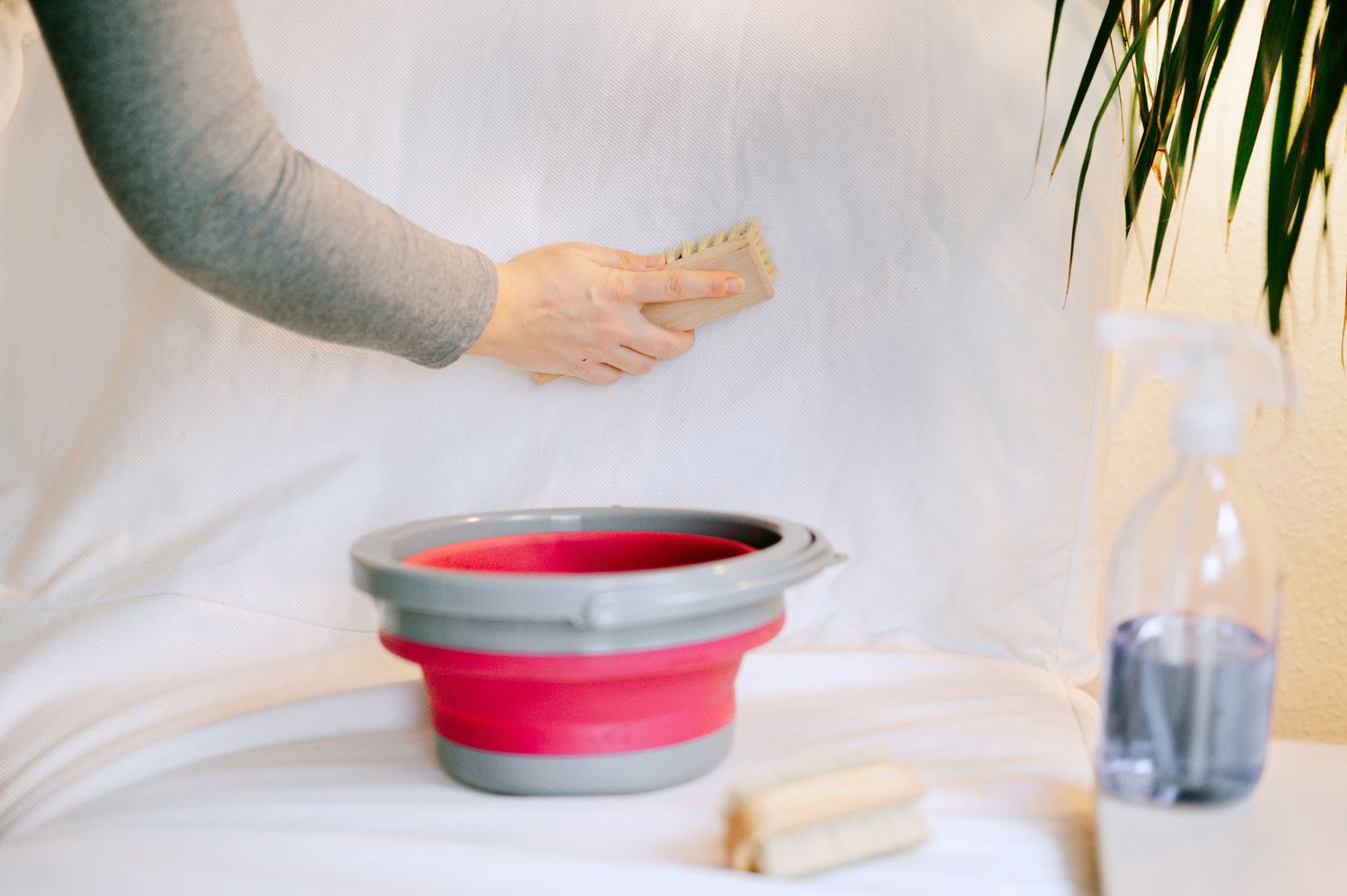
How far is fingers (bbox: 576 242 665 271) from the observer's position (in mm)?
1035

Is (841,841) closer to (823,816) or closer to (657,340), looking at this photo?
(823,816)

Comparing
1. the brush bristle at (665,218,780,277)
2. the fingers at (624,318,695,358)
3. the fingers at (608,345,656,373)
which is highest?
the brush bristle at (665,218,780,277)

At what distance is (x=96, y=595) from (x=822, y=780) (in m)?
0.78

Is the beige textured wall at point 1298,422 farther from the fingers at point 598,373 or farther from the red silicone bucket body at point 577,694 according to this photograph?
the red silicone bucket body at point 577,694

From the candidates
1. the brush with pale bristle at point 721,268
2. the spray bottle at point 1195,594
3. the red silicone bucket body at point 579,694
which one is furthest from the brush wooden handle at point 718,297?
the spray bottle at point 1195,594

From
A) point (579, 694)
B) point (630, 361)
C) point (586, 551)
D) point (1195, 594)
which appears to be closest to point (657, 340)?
point (630, 361)

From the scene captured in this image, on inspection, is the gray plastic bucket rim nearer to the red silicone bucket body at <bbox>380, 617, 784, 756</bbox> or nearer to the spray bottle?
the red silicone bucket body at <bbox>380, 617, 784, 756</bbox>

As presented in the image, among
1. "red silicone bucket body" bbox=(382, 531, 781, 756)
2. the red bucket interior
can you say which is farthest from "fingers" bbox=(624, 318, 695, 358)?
"red silicone bucket body" bbox=(382, 531, 781, 756)

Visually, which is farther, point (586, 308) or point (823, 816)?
point (586, 308)

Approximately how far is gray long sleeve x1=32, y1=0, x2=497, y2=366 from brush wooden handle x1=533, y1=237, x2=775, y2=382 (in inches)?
12.0

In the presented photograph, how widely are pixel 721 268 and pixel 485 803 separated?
1.76ft

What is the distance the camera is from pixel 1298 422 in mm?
1093

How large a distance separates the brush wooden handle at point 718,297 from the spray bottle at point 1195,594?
483 mm

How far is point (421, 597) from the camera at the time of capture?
640 mm
